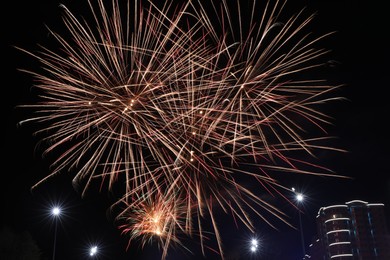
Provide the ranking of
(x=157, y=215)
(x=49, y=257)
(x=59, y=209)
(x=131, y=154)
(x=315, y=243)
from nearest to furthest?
1. (x=131, y=154)
2. (x=157, y=215)
3. (x=59, y=209)
4. (x=49, y=257)
5. (x=315, y=243)

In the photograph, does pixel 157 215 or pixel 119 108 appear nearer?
pixel 119 108

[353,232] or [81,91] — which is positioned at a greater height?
[353,232]

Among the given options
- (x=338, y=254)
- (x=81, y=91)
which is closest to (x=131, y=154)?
(x=81, y=91)

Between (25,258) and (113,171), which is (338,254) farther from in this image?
(113,171)

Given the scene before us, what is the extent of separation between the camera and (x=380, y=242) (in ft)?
406

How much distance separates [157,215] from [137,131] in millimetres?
5582

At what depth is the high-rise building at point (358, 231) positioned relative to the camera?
123625 mm

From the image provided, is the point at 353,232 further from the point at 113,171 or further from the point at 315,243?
the point at 113,171

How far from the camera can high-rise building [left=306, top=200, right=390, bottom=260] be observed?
124 meters

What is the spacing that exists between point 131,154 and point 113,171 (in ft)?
3.46

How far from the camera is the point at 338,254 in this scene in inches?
4791

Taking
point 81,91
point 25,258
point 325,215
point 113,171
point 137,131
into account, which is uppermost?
point 325,215

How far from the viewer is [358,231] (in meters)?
124

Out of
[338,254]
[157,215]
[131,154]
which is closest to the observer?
[131,154]
